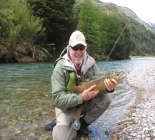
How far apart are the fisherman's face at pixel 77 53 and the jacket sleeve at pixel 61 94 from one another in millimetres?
235

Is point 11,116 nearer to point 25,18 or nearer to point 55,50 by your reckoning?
point 25,18

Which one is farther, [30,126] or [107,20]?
[107,20]

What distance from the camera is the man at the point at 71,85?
3.13m

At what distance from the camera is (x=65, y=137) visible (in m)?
3.16

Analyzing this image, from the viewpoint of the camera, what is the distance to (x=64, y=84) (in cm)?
331

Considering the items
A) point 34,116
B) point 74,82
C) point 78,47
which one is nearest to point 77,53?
point 78,47

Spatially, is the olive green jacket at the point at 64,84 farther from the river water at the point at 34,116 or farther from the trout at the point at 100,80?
the river water at the point at 34,116

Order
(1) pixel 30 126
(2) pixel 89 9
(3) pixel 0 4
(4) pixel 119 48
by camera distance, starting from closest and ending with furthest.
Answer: (1) pixel 30 126
(3) pixel 0 4
(2) pixel 89 9
(4) pixel 119 48

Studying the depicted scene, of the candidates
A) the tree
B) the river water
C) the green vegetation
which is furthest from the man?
the tree

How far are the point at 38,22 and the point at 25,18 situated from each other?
179cm

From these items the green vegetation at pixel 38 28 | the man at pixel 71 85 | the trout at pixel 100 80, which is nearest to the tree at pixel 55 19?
the green vegetation at pixel 38 28

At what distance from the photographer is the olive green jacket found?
3.12 meters

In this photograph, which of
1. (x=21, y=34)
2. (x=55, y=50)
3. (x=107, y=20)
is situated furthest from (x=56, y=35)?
(x=107, y=20)

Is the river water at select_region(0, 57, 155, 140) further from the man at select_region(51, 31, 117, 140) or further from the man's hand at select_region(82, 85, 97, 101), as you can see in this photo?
the man's hand at select_region(82, 85, 97, 101)
